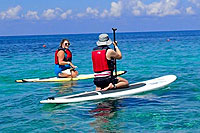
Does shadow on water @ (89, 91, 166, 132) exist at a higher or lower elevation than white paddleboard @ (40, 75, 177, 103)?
lower

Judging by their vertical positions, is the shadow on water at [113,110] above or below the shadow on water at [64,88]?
above

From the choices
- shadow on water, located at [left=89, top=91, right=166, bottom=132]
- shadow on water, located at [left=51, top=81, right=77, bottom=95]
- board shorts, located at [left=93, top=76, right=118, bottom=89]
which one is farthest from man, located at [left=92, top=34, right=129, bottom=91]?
shadow on water, located at [left=51, top=81, right=77, bottom=95]

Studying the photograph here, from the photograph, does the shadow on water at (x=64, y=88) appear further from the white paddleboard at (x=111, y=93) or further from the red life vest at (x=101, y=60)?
the red life vest at (x=101, y=60)

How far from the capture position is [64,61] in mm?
13531

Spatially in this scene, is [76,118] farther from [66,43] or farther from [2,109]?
[66,43]

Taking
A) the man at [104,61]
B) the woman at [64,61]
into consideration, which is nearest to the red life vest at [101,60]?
the man at [104,61]

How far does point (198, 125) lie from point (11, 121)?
13.8ft

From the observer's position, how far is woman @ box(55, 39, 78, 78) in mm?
13165

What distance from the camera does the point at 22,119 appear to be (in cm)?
821

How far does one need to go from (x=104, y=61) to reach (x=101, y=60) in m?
0.09

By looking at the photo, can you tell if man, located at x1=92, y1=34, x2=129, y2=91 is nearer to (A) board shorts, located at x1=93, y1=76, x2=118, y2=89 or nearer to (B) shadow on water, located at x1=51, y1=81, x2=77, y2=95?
(A) board shorts, located at x1=93, y1=76, x2=118, y2=89

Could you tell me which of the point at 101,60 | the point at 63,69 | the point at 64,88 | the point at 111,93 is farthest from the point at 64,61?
the point at 101,60

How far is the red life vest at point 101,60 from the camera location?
9.23 meters

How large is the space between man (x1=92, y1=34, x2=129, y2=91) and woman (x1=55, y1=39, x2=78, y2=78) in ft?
12.3
